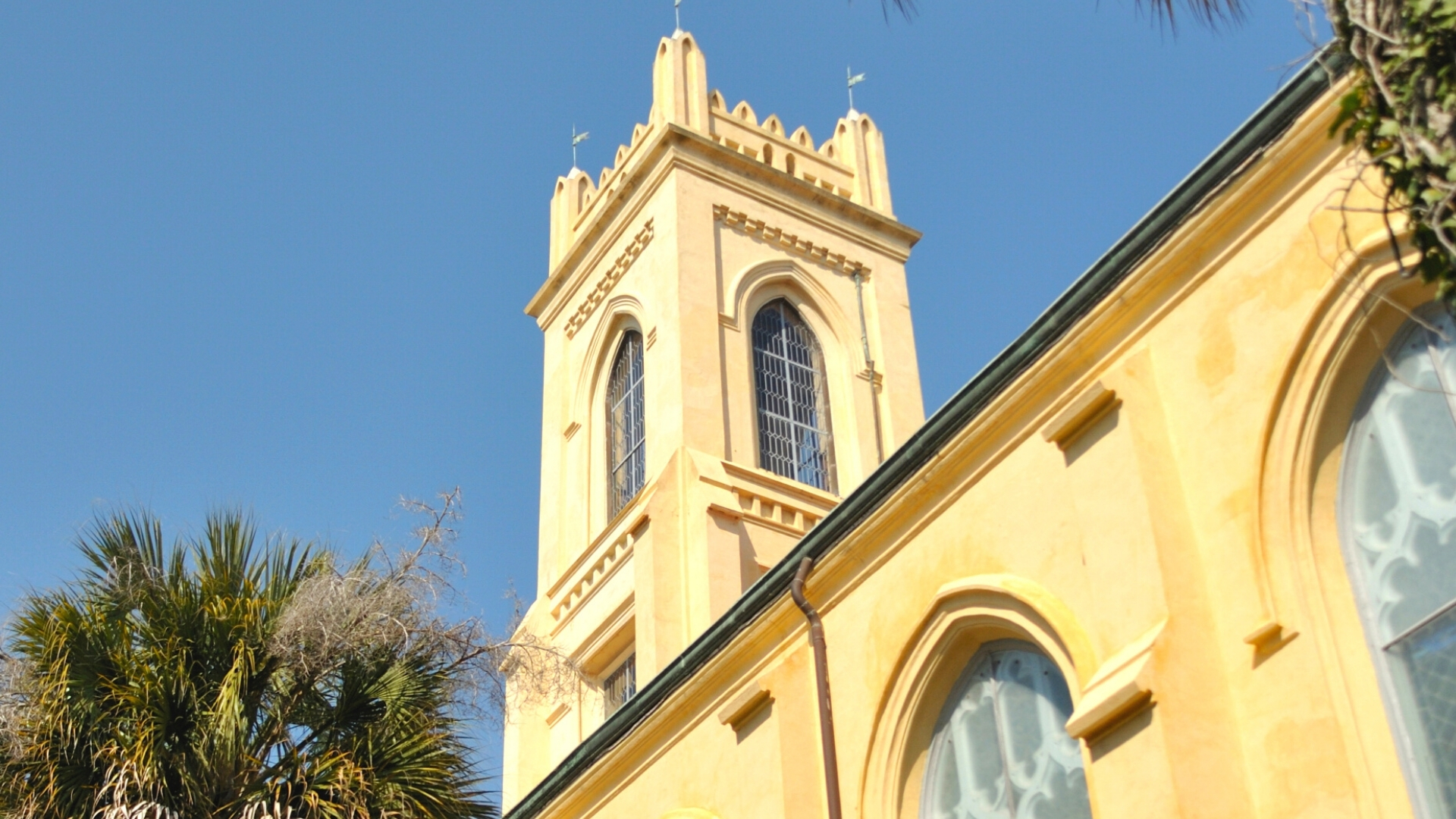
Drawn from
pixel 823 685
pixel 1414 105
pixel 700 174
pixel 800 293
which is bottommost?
pixel 1414 105

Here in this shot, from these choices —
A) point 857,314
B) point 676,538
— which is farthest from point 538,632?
point 857,314

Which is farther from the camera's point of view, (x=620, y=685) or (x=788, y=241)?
(x=788, y=241)

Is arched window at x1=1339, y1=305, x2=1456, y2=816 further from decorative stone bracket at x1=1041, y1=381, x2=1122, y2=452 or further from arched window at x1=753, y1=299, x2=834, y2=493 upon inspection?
arched window at x1=753, y1=299, x2=834, y2=493

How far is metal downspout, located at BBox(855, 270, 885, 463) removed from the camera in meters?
24.1

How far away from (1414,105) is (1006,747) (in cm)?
612

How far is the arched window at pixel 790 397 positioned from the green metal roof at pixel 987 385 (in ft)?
28.1

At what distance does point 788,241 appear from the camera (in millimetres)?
25375

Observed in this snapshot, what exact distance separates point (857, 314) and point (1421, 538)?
16811 mm

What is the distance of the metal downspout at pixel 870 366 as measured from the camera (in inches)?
950

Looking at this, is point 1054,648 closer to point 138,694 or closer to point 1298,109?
point 1298,109

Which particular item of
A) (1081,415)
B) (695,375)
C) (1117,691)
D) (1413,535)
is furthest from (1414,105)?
(695,375)

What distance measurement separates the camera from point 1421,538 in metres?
8.80

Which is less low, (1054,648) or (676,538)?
(676,538)

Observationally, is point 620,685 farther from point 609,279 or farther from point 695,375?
point 609,279
